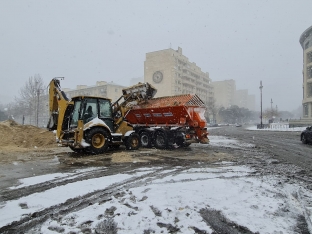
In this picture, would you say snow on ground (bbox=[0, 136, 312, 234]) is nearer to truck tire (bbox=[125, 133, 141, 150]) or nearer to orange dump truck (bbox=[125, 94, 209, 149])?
truck tire (bbox=[125, 133, 141, 150])

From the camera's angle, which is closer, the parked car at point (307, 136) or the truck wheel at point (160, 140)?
the truck wheel at point (160, 140)

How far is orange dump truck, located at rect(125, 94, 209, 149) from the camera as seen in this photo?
1254 centimetres

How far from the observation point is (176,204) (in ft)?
13.6

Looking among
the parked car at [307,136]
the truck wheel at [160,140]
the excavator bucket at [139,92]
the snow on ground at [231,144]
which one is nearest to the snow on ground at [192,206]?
the truck wheel at [160,140]

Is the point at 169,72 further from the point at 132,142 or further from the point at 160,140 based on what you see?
the point at 132,142

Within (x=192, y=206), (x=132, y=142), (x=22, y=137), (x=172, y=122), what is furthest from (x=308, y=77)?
(x=192, y=206)

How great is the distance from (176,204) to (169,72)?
2944 inches

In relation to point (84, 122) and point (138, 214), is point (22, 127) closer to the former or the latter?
point (84, 122)

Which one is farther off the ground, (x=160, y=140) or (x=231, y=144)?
(x=160, y=140)

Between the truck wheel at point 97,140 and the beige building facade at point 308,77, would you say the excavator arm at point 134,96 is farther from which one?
the beige building facade at point 308,77

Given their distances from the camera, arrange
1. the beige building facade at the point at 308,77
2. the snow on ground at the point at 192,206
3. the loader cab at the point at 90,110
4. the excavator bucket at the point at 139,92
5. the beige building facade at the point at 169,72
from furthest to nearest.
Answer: the beige building facade at the point at 169,72
the beige building facade at the point at 308,77
the excavator bucket at the point at 139,92
the loader cab at the point at 90,110
the snow on ground at the point at 192,206

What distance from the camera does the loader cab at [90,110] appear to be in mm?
10227

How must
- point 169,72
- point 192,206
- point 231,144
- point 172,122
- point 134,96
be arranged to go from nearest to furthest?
point 192,206
point 172,122
point 134,96
point 231,144
point 169,72

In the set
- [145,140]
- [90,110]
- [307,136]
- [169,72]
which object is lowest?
[145,140]
